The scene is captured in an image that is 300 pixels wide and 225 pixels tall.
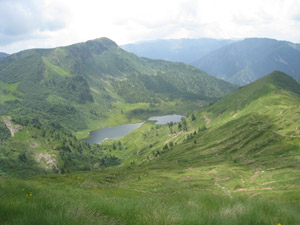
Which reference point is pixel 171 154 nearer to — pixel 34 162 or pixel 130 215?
pixel 34 162

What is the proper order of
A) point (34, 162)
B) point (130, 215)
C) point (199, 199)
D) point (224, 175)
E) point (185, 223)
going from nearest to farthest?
point (185, 223)
point (130, 215)
point (199, 199)
point (224, 175)
point (34, 162)

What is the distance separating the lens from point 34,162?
19812 cm

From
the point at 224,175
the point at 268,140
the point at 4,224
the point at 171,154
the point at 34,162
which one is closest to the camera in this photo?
the point at 4,224

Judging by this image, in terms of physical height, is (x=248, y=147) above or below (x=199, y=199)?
below

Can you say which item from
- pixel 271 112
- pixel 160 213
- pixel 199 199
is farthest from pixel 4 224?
pixel 271 112

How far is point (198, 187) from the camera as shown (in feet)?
231

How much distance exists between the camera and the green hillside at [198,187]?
7809 mm

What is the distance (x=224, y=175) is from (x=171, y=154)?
91.0 metres

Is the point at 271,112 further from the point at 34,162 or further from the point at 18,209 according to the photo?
the point at 34,162

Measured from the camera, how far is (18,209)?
7648mm

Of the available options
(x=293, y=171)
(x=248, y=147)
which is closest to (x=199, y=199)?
(x=293, y=171)

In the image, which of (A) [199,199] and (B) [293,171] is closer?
(A) [199,199]

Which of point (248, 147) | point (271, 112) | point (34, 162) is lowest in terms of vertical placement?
point (34, 162)

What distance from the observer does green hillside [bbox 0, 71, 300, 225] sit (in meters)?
7.81
